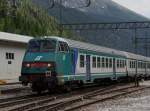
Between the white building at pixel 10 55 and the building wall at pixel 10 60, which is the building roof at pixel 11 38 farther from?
the building wall at pixel 10 60

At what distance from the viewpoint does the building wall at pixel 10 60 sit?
120ft

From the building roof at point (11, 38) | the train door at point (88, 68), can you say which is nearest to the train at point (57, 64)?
the train door at point (88, 68)

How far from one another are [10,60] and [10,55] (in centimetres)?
49

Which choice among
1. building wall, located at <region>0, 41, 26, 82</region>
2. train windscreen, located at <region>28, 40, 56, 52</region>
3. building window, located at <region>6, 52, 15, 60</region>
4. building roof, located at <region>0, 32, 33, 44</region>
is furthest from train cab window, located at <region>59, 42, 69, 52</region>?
building window, located at <region>6, 52, 15, 60</region>

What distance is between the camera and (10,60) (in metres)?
37.9

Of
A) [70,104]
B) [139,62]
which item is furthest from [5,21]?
[70,104]

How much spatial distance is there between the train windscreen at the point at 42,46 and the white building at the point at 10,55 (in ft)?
36.4

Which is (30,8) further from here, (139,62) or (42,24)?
(139,62)

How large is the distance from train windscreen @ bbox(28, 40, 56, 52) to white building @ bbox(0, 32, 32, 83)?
36.4 ft

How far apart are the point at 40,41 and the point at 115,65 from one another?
1175cm

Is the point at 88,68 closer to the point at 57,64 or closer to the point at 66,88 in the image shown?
the point at 66,88

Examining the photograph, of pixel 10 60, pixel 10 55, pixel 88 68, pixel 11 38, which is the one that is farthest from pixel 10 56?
pixel 88 68

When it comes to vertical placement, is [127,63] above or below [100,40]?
below

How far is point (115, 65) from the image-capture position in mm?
34469
